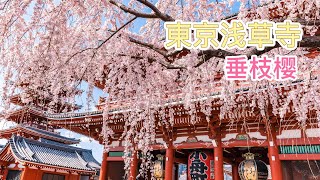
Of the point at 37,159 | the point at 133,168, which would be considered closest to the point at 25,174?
the point at 37,159

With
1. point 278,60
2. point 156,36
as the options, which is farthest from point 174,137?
point 278,60

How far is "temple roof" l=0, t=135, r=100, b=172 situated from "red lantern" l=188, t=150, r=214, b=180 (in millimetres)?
10287

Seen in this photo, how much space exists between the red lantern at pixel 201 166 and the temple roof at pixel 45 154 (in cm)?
1029

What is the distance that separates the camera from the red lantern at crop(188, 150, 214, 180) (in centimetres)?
920

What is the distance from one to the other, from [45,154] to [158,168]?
34.6 ft

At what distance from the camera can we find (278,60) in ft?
12.0

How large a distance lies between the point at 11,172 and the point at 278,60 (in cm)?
1749

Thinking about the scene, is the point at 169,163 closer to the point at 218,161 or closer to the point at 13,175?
the point at 218,161

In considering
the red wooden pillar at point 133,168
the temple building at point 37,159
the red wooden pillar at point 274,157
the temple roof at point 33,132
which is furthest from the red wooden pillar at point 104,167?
the temple roof at point 33,132

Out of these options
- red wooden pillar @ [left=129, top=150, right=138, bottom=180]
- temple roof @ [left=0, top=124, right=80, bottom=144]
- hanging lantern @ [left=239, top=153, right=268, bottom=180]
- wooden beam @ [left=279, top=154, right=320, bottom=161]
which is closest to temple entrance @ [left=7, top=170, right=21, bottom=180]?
temple roof @ [left=0, top=124, right=80, bottom=144]

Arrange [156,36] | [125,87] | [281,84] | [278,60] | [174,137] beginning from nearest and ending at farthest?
[278,60], [156,36], [125,87], [281,84], [174,137]

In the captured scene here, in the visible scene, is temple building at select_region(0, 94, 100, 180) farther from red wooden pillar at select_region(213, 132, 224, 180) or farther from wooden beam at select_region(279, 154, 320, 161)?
wooden beam at select_region(279, 154, 320, 161)

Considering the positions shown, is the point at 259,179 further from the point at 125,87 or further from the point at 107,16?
the point at 107,16

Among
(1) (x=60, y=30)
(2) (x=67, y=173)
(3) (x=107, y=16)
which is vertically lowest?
(2) (x=67, y=173)
